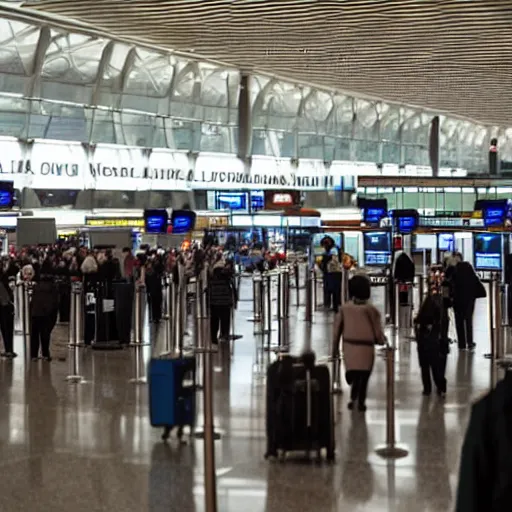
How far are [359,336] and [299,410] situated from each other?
2.30 meters

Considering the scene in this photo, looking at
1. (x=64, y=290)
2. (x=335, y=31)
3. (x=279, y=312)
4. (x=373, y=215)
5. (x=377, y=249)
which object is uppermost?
(x=335, y=31)

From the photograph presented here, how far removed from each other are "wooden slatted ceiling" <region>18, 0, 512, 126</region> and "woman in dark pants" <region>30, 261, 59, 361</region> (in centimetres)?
1123

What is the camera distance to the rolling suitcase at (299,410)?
8922mm

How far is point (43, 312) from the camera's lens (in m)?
15.9

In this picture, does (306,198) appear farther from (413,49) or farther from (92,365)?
(92,365)

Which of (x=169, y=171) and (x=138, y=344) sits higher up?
(x=169, y=171)

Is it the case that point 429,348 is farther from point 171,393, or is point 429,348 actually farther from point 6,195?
point 6,195

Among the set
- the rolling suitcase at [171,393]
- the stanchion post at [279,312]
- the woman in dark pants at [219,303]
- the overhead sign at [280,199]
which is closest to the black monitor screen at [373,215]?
the overhead sign at [280,199]

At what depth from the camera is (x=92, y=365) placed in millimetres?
15352

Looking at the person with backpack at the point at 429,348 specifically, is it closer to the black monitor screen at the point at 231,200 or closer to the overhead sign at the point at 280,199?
the overhead sign at the point at 280,199

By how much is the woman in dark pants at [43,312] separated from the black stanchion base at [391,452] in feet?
24.7

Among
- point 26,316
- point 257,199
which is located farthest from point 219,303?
point 257,199

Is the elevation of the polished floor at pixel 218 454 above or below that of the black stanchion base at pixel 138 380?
below

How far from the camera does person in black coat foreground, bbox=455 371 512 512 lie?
3115 mm
